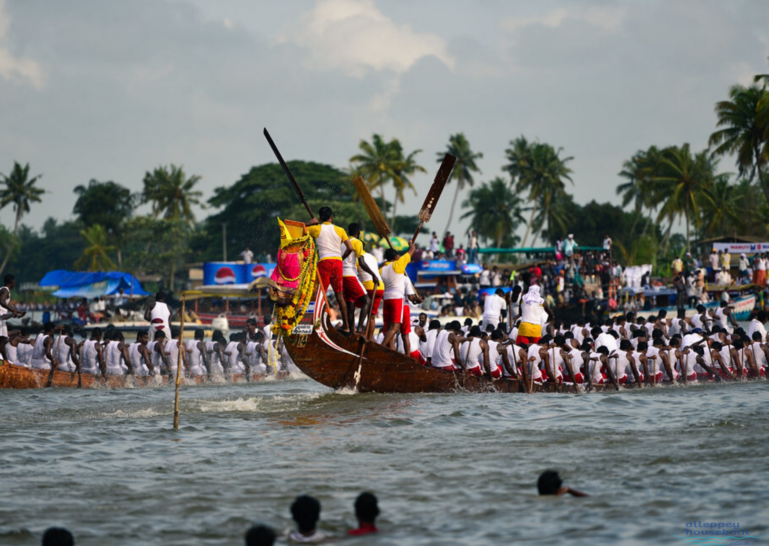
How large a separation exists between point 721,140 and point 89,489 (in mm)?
42010

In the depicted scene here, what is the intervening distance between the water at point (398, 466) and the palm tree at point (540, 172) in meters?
50.3

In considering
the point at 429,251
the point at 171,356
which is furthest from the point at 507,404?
the point at 429,251

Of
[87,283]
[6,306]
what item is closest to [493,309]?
[6,306]

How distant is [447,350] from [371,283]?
2340mm

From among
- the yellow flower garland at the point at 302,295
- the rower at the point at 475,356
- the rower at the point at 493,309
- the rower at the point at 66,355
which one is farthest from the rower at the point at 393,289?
the rower at the point at 66,355

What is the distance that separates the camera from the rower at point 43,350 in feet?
56.7

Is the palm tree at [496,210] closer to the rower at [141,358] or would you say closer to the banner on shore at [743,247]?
A: the banner on shore at [743,247]

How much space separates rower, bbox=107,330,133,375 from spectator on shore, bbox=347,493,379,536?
38.9 feet

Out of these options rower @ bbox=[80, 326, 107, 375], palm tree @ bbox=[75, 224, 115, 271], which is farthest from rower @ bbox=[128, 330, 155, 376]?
palm tree @ bbox=[75, 224, 115, 271]

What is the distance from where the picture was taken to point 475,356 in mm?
15531

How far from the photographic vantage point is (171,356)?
1789cm

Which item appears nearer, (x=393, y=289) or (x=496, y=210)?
(x=393, y=289)

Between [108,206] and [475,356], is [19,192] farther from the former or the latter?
[475,356]

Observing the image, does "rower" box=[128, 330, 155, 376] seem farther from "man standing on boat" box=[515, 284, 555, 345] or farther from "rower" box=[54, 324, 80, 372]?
"man standing on boat" box=[515, 284, 555, 345]
